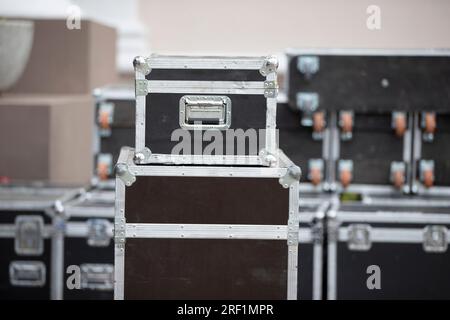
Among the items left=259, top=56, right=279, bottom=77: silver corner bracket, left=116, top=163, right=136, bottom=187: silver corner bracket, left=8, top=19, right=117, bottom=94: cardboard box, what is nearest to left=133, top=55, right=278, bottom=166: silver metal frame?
left=259, top=56, right=279, bottom=77: silver corner bracket

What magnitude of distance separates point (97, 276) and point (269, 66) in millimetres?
1834

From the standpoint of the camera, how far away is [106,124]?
553 centimetres

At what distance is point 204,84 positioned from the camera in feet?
12.0

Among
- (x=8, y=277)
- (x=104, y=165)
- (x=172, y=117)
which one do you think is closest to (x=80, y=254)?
(x=8, y=277)

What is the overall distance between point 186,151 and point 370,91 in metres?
1.95

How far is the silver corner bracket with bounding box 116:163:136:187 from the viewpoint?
3.52m

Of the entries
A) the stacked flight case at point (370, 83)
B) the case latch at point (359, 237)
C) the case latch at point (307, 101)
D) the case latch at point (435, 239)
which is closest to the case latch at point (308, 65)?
the stacked flight case at point (370, 83)

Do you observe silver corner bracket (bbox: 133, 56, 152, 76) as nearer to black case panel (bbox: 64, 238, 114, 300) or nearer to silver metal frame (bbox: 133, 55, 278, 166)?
silver metal frame (bbox: 133, 55, 278, 166)

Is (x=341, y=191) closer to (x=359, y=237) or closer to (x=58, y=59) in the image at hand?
(x=359, y=237)

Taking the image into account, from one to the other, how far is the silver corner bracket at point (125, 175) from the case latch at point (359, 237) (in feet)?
5.45

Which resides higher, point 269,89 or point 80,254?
point 269,89

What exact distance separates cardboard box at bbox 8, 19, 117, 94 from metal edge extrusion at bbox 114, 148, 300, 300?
2.73m

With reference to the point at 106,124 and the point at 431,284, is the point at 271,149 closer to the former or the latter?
the point at 431,284
